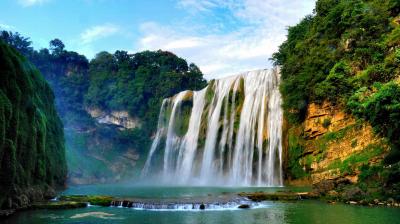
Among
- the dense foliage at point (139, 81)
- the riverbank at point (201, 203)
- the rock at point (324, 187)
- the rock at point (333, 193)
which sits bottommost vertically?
the riverbank at point (201, 203)

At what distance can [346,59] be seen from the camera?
3102 cm

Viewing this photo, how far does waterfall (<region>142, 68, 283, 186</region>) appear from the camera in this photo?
37031 millimetres

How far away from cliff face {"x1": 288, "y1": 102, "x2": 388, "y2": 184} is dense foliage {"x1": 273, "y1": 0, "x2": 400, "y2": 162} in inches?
42.5

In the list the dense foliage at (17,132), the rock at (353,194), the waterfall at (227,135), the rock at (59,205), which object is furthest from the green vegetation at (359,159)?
the dense foliage at (17,132)

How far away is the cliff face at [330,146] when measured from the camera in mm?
26719

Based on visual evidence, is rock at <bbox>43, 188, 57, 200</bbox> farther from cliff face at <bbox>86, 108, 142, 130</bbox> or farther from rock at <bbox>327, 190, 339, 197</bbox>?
cliff face at <bbox>86, 108, 142, 130</bbox>

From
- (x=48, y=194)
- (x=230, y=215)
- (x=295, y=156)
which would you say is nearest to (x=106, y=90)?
(x=295, y=156)

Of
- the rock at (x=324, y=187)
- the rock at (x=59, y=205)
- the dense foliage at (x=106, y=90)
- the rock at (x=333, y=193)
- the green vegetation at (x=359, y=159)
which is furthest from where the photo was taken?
the dense foliage at (x=106, y=90)

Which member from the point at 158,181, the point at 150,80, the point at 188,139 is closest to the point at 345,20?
the point at 188,139

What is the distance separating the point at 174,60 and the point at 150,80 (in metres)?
8.05

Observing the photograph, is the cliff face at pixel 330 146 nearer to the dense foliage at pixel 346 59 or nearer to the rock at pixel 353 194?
the dense foliage at pixel 346 59

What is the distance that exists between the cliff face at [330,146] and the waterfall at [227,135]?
206cm

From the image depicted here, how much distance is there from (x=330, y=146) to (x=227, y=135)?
1302 cm

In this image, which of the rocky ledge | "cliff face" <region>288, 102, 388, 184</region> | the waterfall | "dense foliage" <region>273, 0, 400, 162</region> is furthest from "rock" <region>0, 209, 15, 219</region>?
the waterfall
